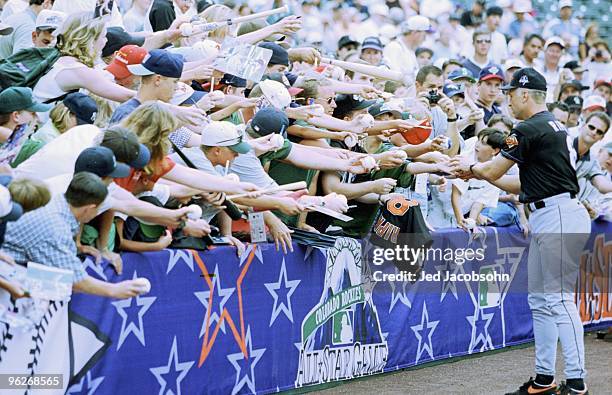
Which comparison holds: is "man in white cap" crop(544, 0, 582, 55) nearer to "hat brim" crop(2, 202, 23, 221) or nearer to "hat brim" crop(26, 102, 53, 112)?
"hat brim" crop(26, 102, 53, 112)

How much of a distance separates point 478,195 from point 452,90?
148 cm

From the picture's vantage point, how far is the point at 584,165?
12.5 m

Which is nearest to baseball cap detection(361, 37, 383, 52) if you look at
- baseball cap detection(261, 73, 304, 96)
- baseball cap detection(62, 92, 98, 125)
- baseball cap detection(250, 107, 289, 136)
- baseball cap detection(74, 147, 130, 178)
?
baseball cap detection(261, 73, 304, 96)

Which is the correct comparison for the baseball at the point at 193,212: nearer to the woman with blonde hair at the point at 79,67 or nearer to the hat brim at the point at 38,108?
the hat brim at the point at 38,108

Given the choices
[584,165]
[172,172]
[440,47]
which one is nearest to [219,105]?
[172,172]

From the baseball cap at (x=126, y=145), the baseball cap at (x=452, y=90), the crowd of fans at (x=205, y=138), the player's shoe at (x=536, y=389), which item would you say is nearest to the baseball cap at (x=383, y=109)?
the crowd of fans at (x=205, y=138)

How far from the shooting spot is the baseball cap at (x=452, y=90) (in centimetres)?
1190

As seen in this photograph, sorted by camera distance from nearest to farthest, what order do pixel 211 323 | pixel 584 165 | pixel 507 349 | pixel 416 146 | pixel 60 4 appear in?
→ 1. pixel 211 323
2. pixel 60 4
3. pixel 416 146
4. pixel 507 349
5. pixel 584 165

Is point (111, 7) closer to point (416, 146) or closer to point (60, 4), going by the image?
point (60, 4)

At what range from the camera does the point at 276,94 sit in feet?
27.9

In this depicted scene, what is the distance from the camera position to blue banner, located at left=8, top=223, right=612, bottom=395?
671 centimetres

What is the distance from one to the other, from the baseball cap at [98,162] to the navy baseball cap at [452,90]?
21.0 ft

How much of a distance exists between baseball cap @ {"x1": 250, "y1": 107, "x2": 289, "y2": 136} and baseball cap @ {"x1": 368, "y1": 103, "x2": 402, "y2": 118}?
184 cm

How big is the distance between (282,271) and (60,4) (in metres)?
2.91
